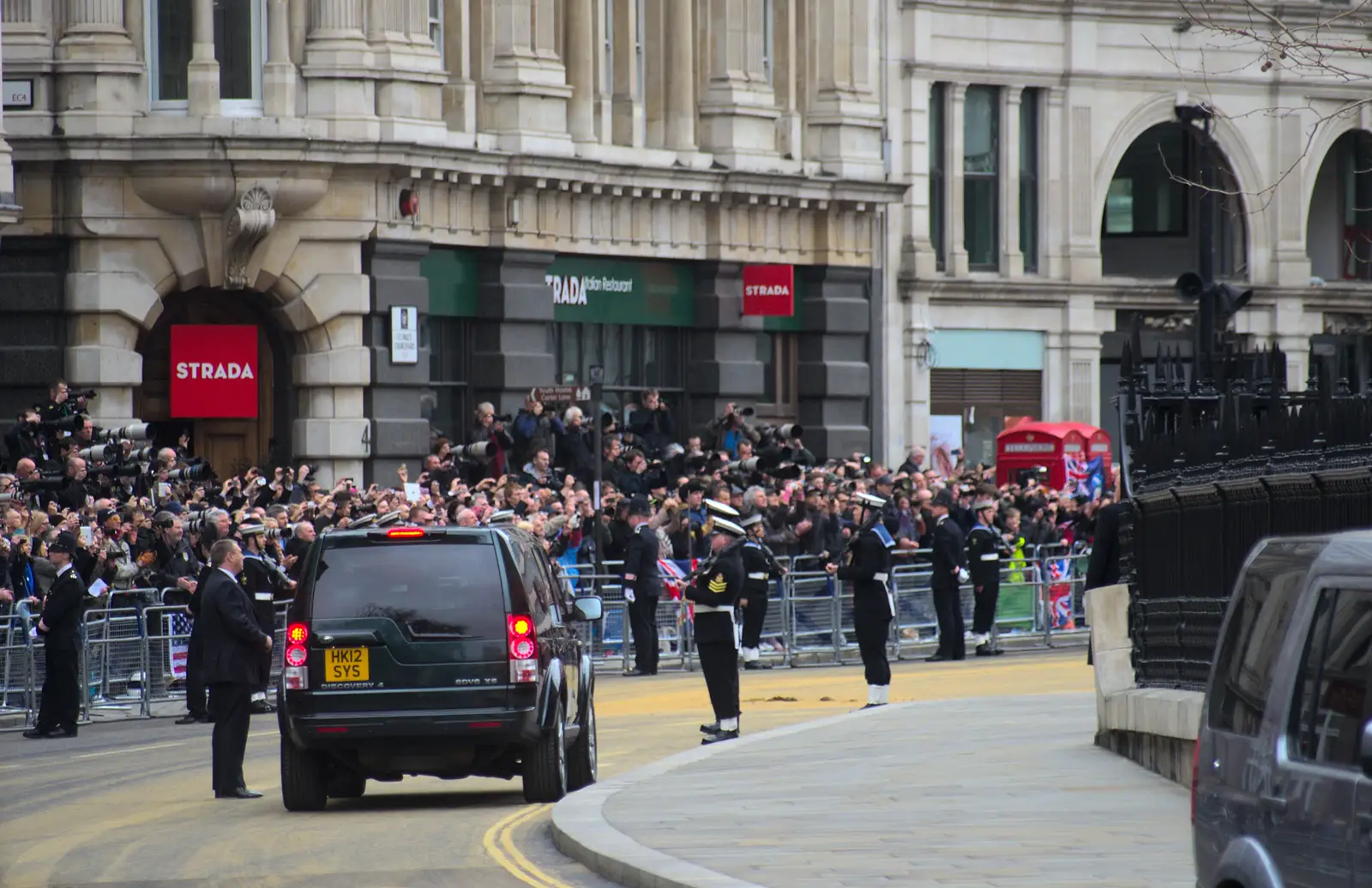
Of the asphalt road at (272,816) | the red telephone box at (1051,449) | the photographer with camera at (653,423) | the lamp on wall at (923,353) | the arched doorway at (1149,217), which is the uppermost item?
the arched doorway at (1149,217)

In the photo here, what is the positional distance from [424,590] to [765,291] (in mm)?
28662

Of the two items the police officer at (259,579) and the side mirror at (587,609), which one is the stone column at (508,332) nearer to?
the police officer at (259,579)

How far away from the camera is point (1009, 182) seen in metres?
50.1

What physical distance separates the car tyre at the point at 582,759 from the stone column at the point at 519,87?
2237 cm

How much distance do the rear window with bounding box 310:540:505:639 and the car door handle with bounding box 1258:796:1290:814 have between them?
8945 millimetres

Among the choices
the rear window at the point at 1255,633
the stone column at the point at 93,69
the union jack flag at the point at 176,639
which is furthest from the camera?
the stone column at the point at 93,69

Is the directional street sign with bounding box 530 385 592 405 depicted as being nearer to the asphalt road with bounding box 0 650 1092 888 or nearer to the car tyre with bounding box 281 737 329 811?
the asphalt road with bounding box 0 650 1092 888

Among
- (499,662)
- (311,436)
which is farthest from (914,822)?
(311,436)

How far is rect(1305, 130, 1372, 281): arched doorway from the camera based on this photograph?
5419cm

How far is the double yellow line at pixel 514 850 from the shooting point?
13.6 m

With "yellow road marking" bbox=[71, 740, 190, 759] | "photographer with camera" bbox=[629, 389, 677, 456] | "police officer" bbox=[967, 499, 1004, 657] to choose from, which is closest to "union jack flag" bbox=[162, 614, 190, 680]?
"yellow road marking" bbox=[71, 740, 190, 759]

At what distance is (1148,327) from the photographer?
51.9 m

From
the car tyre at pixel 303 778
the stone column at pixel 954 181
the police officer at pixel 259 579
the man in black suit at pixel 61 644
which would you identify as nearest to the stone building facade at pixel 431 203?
the stone column at pixel 954 181

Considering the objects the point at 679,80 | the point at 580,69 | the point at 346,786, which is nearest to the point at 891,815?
the point at 346,786
